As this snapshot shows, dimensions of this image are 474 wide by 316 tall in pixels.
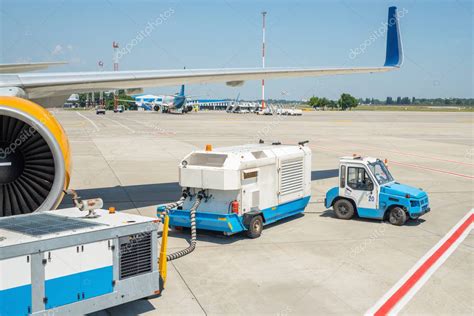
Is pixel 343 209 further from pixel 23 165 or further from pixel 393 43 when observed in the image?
pixel 23 165

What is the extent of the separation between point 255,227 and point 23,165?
5018 mm

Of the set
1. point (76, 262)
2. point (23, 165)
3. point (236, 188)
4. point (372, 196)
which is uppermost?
point (23, 165)

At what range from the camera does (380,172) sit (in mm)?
13594

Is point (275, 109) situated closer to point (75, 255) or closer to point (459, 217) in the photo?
point (459, 217)

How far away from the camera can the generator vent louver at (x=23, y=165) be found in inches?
394

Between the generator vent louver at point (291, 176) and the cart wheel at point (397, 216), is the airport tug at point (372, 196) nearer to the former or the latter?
the cart wheel at point (397, 216)

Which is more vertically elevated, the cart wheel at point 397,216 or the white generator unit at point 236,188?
the white generator unit at point 236,188

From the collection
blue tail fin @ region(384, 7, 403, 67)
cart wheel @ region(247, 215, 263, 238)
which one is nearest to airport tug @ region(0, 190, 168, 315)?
cart wheel @ region(247, 215, 263, 238)

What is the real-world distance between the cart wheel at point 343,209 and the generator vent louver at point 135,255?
7275mm

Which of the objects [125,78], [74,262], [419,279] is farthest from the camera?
[125,78]

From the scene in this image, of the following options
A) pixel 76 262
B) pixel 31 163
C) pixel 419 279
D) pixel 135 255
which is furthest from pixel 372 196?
pixel 76 262

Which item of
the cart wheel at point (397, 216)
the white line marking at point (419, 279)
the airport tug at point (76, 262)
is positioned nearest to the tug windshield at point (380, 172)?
the cart wheel at point (397, 216)

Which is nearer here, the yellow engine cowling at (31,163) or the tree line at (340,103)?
the yellow engine cowling at (31,163)

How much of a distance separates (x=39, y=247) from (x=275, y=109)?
93.6m
